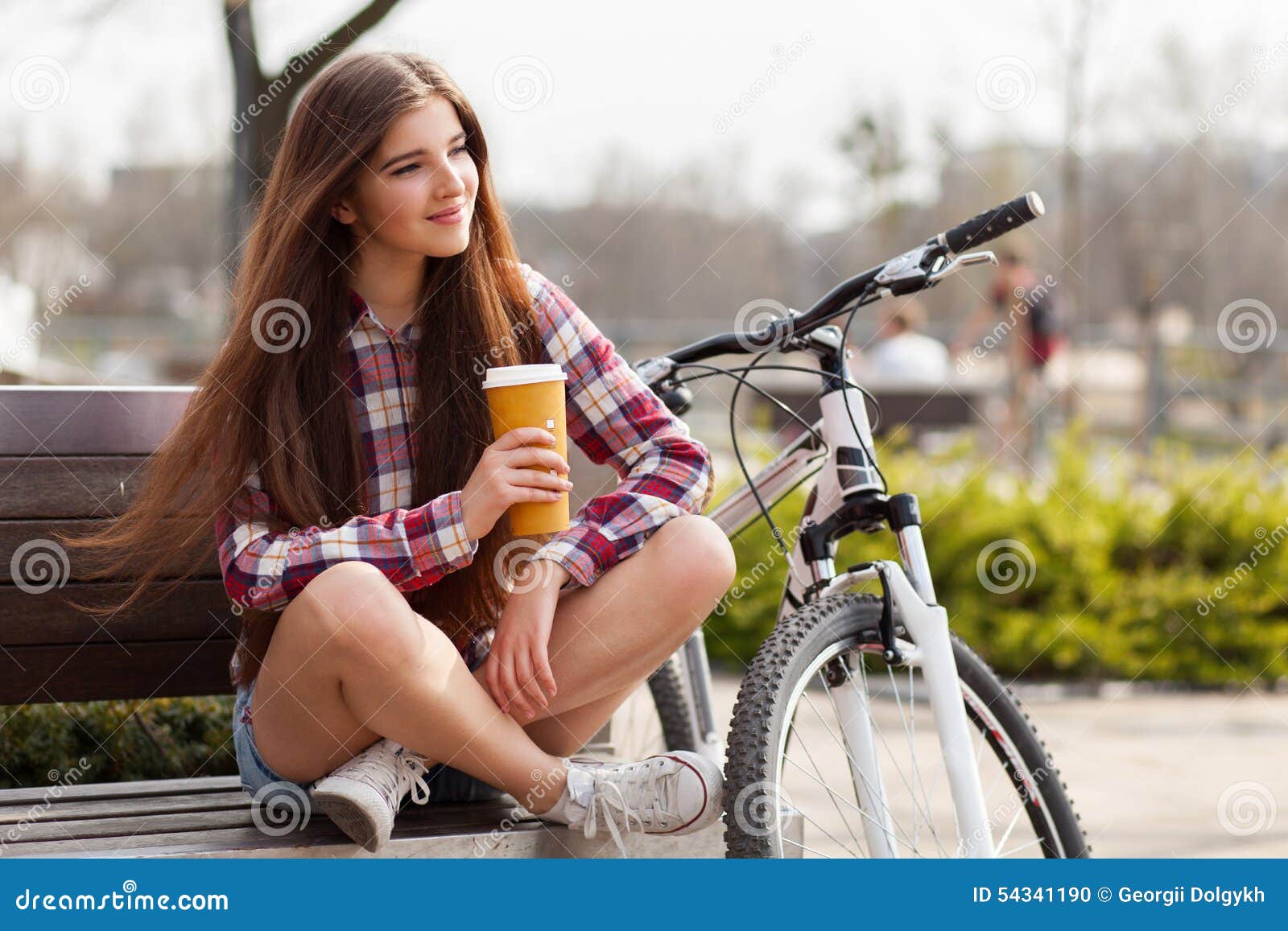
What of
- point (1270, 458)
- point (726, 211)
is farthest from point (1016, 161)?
point (1270, 458)

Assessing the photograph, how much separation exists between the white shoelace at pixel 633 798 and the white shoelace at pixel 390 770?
0.24m

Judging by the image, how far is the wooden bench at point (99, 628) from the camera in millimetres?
2113

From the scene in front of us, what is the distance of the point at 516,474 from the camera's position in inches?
71.9

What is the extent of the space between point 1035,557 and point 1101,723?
738 millimetres

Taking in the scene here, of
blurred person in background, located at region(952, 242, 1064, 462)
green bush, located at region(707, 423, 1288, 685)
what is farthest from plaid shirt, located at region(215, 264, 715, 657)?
blurred person in background, located at region(952, 242, 1064, 462)

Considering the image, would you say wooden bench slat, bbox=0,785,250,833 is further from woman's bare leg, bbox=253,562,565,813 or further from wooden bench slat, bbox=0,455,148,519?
wooden bench slat, bbox=0,455,148,519

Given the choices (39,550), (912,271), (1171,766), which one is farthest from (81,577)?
(1171,766)

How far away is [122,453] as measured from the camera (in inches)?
94.0

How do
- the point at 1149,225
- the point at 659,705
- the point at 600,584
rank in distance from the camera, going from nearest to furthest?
the point at 600,584 → the point at 659,705 → the point at 1149,225

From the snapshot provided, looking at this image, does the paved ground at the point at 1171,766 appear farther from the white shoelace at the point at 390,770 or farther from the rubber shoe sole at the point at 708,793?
the white shoelace at the point at 390,770

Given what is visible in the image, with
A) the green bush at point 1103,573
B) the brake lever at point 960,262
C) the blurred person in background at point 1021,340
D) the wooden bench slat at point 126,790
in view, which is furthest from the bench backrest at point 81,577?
the blurred person in background at point 1021,340

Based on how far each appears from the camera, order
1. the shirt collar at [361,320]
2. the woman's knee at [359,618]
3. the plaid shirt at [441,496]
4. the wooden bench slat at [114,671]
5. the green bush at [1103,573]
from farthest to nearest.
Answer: the green bush at [1103,573] → the wooden bench slat at [114,671] → the shirt collar at [361,320] → the plaid shirt at [441,496] → the woman's knee at [359,618]

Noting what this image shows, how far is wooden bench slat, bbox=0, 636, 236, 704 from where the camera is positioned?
2320 millimetres
